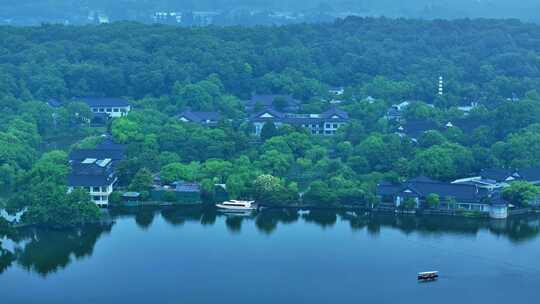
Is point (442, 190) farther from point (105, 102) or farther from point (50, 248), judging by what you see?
point (105, 102)

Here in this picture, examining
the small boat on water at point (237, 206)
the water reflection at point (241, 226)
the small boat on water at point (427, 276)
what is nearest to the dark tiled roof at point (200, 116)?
the water reflection at point (241, 226)

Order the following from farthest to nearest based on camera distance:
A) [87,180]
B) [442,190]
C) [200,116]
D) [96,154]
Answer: [200,116] < [96,154] < [87,180] < [442,190]

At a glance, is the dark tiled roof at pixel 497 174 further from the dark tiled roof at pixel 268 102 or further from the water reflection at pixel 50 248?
the dark tiled roof at pixel 268 102

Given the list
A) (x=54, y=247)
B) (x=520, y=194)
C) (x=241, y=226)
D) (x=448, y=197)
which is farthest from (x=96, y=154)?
(x=520, y=194)

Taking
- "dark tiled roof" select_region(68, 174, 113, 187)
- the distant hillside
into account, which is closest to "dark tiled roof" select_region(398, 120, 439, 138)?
"dark tiled roof" select_region(68, 174, 113, 187)

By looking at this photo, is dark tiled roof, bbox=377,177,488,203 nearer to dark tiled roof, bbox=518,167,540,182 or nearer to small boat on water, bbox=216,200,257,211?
dark tiled roof, bbox=518,167,540,182
